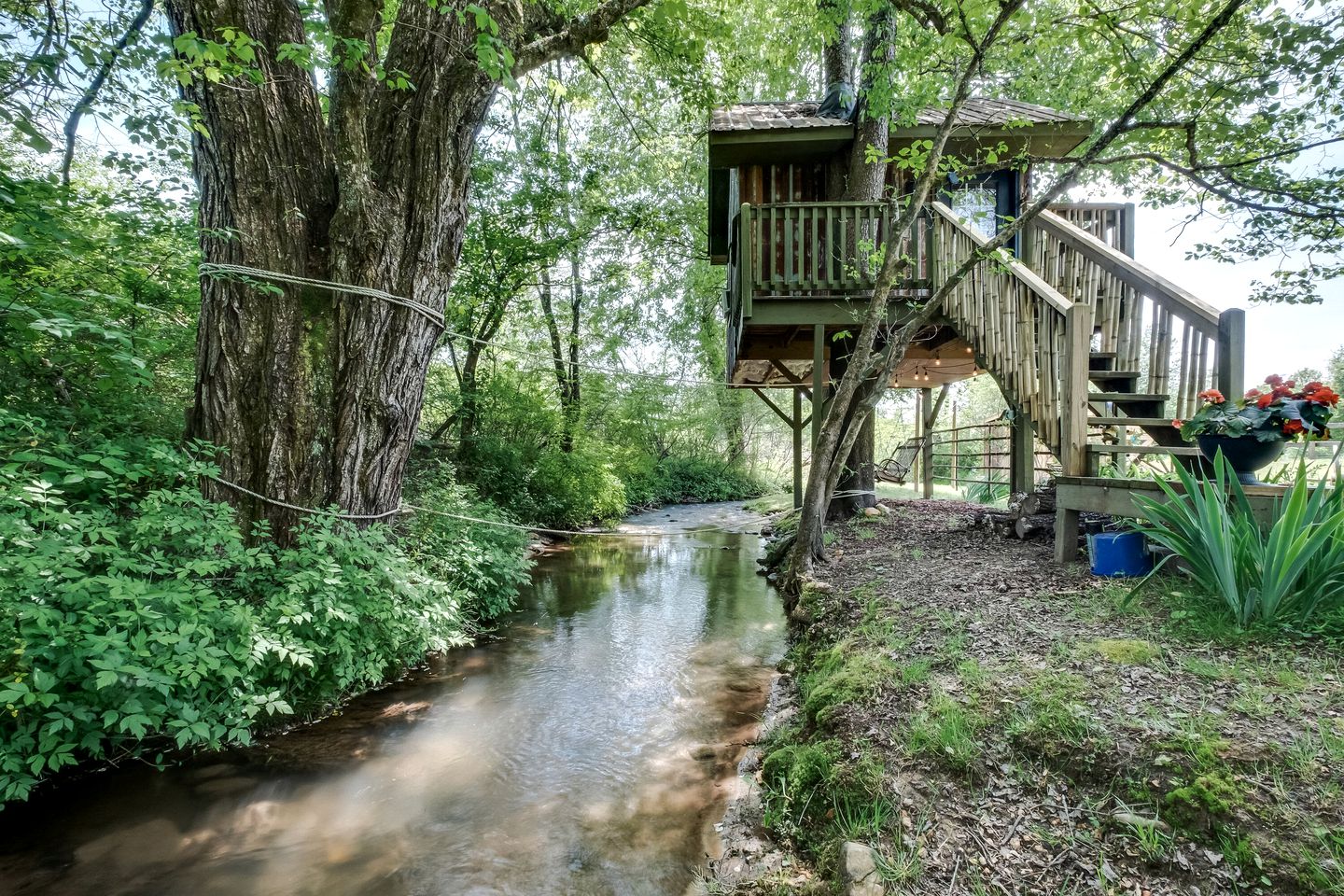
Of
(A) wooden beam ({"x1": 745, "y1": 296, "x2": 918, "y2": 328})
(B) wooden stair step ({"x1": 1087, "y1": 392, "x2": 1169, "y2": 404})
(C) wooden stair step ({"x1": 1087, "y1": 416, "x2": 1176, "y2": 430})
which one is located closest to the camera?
(C) wooden stair step ({"x1": 1087, "y1": 416, "x2": 1176, "y2": 430})

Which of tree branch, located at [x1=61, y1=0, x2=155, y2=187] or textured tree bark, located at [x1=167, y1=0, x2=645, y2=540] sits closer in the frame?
textured tree bark, located at [x1=167, y1=0, x2=645, y2=540]

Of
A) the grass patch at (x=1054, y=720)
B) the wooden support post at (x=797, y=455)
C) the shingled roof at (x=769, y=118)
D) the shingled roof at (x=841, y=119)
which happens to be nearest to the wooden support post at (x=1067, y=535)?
the grass patch at (x=1054, y=720)

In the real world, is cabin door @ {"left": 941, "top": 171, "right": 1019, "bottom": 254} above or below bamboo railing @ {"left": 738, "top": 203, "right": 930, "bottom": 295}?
above

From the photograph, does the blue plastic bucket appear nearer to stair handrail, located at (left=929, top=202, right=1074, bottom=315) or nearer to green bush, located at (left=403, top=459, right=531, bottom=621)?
stair handrail, located at (left=929, top=202, right=1074, bottom=315)

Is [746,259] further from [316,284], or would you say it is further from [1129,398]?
[316,284]

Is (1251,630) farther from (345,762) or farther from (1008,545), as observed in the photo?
(345,762)

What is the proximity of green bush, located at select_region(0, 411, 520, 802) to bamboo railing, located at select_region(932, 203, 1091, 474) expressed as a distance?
4.38 m

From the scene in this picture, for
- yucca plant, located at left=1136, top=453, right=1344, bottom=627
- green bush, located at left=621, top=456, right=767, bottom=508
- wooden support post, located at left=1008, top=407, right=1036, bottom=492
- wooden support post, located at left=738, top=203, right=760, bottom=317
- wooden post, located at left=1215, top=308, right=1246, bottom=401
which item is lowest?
A: green bush, located at left=621, top=456, right=767, bottom=508

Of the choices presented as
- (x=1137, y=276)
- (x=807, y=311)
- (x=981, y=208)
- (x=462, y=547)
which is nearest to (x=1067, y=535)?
(x=1137, y=276)

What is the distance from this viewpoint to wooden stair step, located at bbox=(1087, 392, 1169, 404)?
417 centimetres

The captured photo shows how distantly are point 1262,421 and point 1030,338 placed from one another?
1.51 m

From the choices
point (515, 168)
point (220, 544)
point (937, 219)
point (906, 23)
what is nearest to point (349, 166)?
point (220, 544)

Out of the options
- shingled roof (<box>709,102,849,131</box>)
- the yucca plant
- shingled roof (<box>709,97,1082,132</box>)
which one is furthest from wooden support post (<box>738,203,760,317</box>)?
the yucca plant

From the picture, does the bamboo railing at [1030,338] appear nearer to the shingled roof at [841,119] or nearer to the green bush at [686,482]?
the shingled roof at [841,119]
